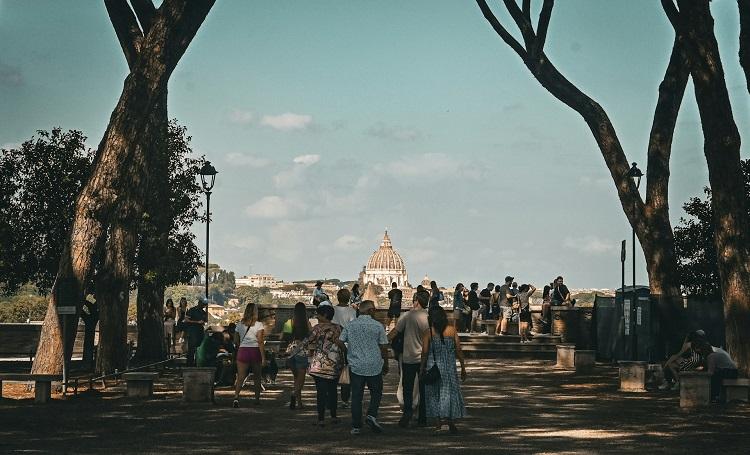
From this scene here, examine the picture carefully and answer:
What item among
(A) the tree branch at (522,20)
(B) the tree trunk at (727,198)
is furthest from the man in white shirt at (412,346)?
(A) the tree branch at (522,20)

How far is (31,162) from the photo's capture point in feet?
113

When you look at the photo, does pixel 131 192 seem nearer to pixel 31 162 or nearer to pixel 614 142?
pixel 31 162

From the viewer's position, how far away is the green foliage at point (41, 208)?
33.8 m

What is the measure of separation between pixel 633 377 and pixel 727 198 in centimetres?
446

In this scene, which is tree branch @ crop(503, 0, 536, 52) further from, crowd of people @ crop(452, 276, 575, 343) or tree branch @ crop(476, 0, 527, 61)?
crowd of people @ crop(452, 276, 575, 343)

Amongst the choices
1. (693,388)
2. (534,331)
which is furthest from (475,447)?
(534,331)

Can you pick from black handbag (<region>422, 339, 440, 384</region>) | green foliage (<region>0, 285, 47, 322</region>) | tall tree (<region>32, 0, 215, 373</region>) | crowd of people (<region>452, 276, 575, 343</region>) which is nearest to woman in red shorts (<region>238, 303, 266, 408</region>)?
tall tree (<region>32, 0, 215, 373</region>)

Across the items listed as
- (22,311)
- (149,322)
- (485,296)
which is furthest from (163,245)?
(22,311)

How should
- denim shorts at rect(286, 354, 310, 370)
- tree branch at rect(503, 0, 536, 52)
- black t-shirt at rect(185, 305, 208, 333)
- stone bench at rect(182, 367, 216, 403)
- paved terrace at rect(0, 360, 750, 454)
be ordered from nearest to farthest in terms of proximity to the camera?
paved terrace at rect(0, 360, 750, 454) < denim shorts at rect(286, 354, 310, 370) < stone bench at rect(182, 367, 216, 403) < black t-shirt at rect(185, 305, 208, 333) < tree branch at rect(503, 0, 536, 52)

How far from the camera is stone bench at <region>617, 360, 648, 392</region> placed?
26000mm

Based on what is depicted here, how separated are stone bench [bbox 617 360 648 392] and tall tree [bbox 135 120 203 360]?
11.8m

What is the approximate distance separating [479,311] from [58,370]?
25588mm

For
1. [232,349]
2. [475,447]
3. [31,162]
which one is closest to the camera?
[475,447]

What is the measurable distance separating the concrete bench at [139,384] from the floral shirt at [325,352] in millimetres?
6382
